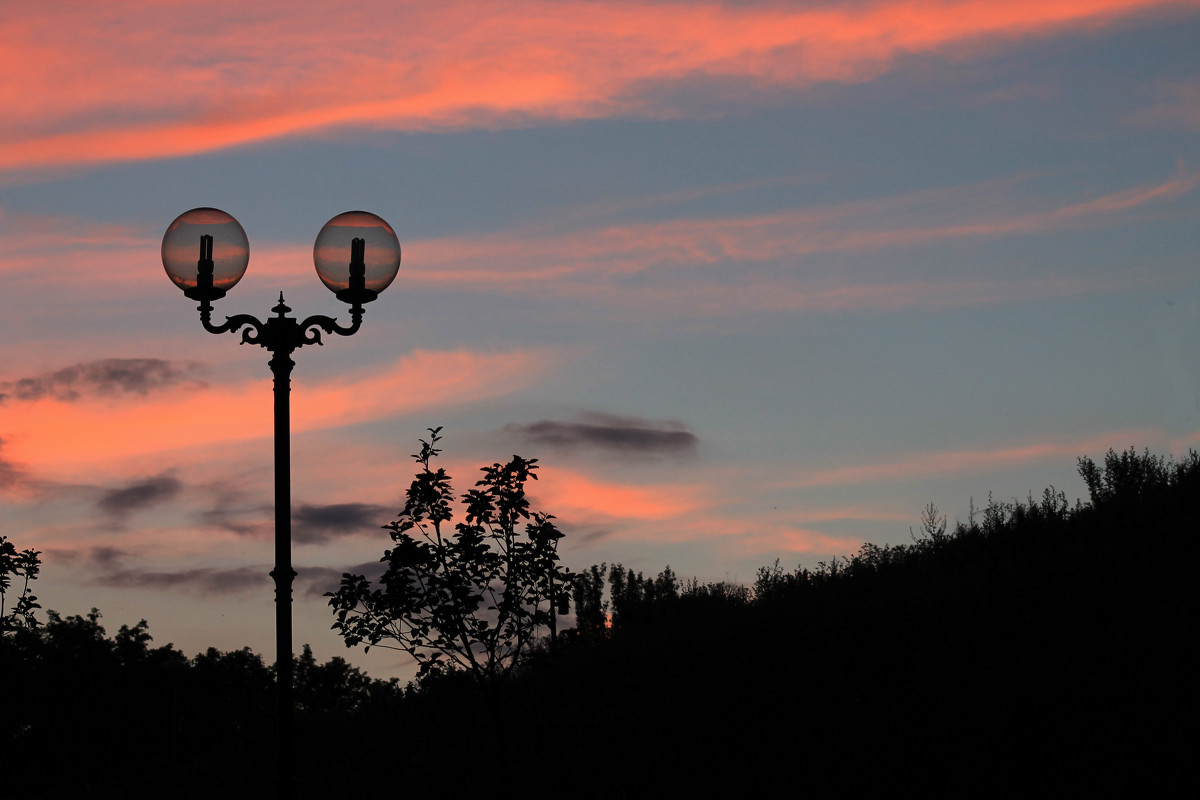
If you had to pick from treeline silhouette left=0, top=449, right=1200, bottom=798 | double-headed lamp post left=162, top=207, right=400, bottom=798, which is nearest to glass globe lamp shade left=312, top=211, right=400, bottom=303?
double-headed lamp post left=162, top=207, right=400, bottom=798

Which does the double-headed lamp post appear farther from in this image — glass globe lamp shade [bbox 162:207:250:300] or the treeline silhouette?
the treeline silhouette

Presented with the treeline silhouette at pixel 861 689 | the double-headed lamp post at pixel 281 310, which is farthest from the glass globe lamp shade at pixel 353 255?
→ the treeline silhouette at pixel 861 689

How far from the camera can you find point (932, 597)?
2161cm

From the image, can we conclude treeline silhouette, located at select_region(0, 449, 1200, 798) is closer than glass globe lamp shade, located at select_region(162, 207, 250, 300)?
No

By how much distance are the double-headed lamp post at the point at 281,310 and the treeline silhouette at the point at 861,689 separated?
8.48 metres

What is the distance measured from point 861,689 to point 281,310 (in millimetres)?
13762

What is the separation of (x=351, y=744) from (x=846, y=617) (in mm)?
12533

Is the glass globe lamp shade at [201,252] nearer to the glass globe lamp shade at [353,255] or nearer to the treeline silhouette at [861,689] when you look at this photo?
the glass globe lamp shade at [353,255]

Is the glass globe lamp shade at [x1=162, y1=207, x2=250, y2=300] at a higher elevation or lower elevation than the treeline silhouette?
higher

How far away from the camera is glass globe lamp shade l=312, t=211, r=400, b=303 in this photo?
919cm

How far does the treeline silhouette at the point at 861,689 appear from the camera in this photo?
16672 mm

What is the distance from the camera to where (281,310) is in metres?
9.42

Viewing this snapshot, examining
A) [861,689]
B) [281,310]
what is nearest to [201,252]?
[281,310]

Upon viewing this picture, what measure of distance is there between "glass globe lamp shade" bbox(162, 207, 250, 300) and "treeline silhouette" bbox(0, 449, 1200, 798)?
9607 mm
